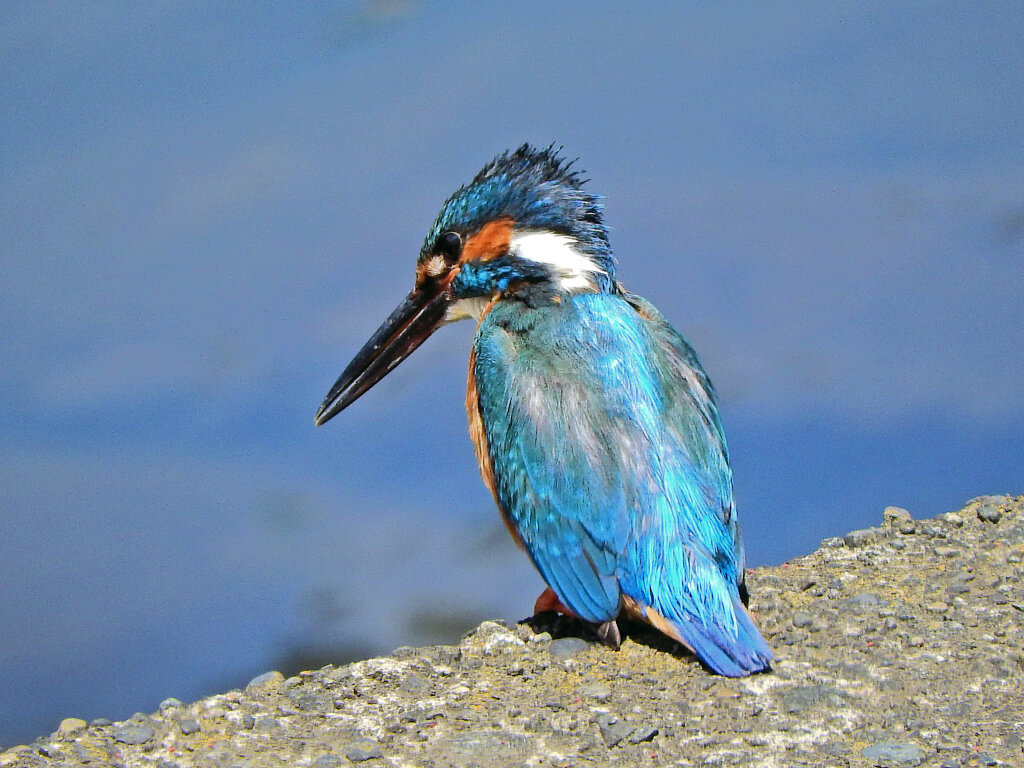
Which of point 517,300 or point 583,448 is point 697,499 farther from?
point 517,300

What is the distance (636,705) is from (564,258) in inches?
80.4

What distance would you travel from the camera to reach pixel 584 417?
15.5 ft

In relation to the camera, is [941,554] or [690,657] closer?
[690,657]

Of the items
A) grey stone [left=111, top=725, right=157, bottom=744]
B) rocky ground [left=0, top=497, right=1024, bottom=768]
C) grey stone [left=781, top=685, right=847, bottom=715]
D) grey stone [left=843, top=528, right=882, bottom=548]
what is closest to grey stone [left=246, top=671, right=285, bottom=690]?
rocky ground [left=0, top=497, right=1024, bottom=768]

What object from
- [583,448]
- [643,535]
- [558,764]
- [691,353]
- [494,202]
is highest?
[494,202]

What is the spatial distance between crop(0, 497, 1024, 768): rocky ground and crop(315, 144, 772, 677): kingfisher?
210 millimetres

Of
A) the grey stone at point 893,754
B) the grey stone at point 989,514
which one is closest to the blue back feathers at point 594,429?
the grey stone at point 893,754

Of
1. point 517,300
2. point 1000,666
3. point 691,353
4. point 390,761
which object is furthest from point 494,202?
point 1000,666

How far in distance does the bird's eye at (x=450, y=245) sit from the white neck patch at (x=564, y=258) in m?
0.38

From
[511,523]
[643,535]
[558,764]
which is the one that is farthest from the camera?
[511,523]

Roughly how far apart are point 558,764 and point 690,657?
2.84 ft

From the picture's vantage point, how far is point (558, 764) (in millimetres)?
3881

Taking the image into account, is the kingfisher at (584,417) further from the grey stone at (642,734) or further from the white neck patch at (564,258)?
the grey stone at (642,734)

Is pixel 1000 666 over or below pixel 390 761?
over
